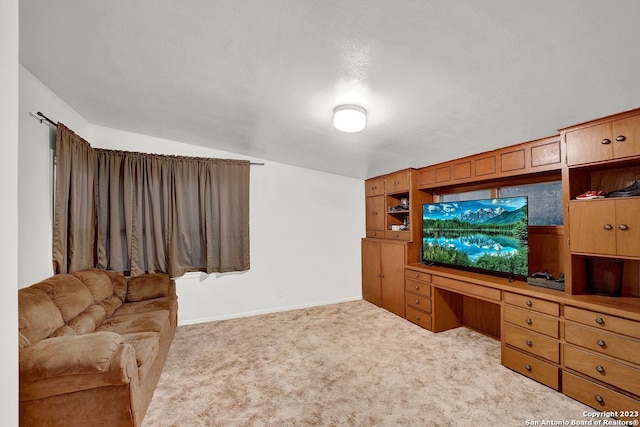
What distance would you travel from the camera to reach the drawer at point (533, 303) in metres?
2.20

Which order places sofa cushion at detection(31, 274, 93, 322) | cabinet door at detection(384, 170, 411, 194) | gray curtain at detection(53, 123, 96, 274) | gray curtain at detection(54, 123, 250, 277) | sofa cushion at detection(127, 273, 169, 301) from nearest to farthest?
sofa cushion at detection(31, 274, 93, 322), gray curtain at detection(53, 123, 96, 274), sofa cushion at detection(127, 273, 169, 301), gray curtain at detection(54, 123, 250, 277), cabinet door at detection(384, 170, 411, 194)

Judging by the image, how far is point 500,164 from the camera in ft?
9.21

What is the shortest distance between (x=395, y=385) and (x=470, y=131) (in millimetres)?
2255

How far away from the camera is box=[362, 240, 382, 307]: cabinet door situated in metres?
4.35

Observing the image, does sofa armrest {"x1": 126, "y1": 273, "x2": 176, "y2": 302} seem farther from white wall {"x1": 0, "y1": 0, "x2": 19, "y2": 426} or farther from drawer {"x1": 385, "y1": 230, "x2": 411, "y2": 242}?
drawer {"x1": 385, "y1": 230, "x2": 411, "y2": 242}

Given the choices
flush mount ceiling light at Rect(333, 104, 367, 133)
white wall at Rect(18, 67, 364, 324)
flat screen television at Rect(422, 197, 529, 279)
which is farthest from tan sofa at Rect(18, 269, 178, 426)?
flat screen television at Rect(422, 197, 529, 279)

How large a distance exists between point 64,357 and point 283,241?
292 cm

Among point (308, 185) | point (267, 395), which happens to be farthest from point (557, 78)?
point (308, 185)

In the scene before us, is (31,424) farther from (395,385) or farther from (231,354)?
(395,385)

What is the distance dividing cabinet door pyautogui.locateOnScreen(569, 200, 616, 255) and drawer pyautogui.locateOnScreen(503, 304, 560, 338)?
0.59 metres

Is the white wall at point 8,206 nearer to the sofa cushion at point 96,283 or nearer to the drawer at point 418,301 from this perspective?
the sofa cushion at point 96,283

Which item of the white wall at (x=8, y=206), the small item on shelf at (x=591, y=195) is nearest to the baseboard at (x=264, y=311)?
the white wall at (x=8, y=206)

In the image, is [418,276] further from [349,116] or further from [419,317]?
[349,116]

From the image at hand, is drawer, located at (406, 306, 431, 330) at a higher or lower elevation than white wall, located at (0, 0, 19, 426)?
lower
